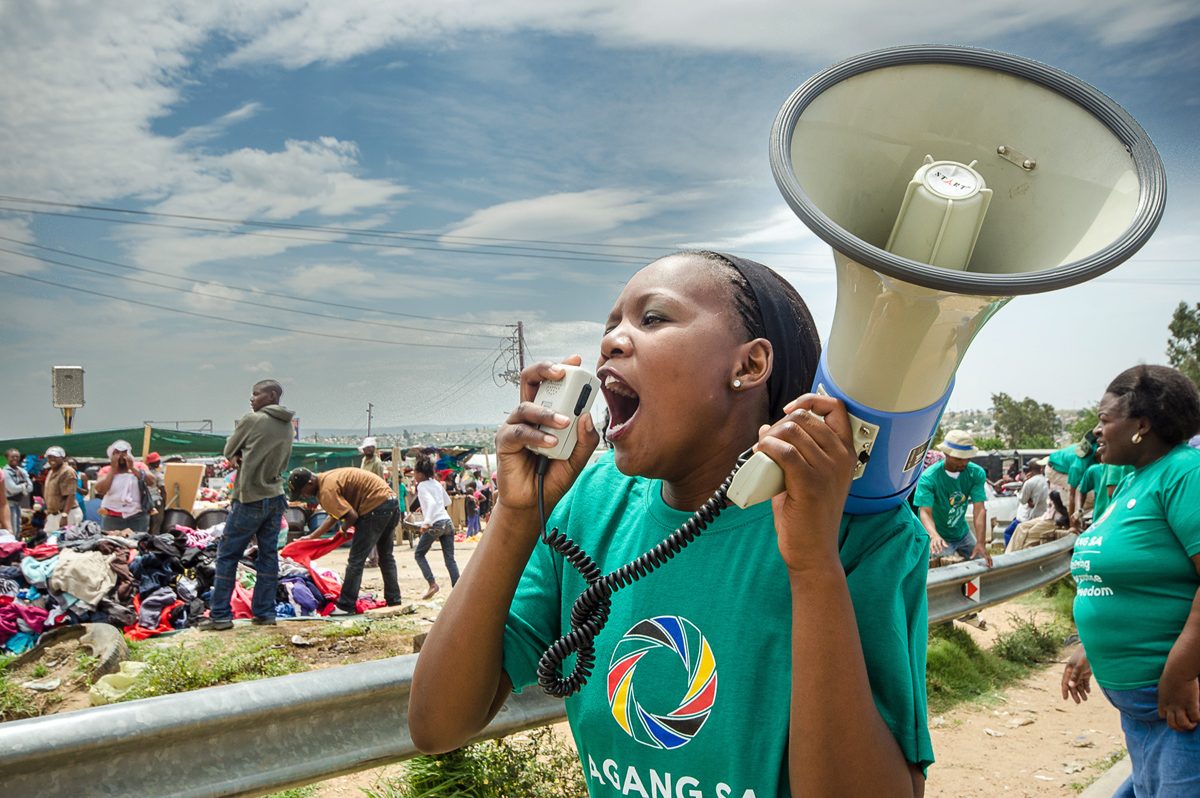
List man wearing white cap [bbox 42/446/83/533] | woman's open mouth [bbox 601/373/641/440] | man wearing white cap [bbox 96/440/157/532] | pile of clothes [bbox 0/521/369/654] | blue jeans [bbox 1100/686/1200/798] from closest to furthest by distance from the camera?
woman's open mouth [bbox 601/373/641/440]
blue jeans [bbox 1100/686/1200/798]
pile of clothes [bbox 0/521/369/654]
man wearing white cap [bbox 96/440/157/532]
man wearing white cap [bbox 42/446/83/533]

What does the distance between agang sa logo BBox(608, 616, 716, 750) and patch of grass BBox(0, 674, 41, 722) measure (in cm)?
523

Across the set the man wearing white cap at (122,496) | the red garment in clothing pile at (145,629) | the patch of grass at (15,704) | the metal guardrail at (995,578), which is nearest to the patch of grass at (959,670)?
the metal guardrail at (995,578)

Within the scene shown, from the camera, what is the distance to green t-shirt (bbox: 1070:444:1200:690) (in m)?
2.67

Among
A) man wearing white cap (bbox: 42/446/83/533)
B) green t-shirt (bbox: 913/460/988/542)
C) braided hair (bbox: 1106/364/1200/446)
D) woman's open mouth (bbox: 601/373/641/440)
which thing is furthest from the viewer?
man wearing white cap (bbox: 42/446/83/533)

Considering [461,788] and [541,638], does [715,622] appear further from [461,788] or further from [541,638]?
[461,788]

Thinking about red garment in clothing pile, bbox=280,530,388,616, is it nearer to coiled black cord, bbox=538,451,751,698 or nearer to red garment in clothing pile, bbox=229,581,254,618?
red garment in clothing pile, bbox=229,581,254,618

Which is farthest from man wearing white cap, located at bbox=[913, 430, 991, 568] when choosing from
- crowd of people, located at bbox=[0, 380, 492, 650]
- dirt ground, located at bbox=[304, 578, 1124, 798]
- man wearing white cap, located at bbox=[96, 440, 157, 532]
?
man wearing white cap, located at bbox=[96, 440, 157, 532]

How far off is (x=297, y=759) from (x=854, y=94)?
1.83m

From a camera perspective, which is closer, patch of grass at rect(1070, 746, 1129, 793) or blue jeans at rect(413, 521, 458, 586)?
patch of grass at rect(1070, 746, 1129, 793)

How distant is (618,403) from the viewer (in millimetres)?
1331

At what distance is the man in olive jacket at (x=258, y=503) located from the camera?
7.82 meters

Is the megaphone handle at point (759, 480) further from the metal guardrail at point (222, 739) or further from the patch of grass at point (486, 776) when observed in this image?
the patch of grass at point (486, 776)

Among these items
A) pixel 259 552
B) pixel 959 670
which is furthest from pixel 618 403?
pixel 259 552

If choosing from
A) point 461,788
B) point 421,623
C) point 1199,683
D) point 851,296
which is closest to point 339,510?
point 421,623
